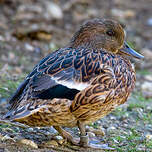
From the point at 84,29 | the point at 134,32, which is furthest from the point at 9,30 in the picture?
the point at 84,29

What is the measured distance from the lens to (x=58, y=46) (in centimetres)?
992

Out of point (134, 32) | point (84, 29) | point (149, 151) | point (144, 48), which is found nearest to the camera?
point (149, 151)

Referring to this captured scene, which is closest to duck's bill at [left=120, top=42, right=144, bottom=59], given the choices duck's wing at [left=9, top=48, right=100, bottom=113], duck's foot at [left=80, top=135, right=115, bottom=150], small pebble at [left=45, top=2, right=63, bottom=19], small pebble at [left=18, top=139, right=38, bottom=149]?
duck's wing at [left=9, top=48, right=100, bottom=113]

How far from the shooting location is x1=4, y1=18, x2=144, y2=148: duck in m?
4.49

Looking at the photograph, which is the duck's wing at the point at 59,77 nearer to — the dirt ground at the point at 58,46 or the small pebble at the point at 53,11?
the dirt ground at the point at 58,46

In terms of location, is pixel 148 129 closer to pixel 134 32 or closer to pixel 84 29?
pixel 84 29

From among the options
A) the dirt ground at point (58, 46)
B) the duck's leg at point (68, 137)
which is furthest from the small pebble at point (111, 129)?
the duck's leg at point (68, 137)

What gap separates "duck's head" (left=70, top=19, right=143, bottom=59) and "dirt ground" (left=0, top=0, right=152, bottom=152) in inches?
14.0

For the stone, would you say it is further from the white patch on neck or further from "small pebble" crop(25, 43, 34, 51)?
"small pebble" crop(25, 43, 34, 51)

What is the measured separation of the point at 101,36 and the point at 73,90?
128 centimetres

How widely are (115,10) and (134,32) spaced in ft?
4.55

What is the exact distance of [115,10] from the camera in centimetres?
1290

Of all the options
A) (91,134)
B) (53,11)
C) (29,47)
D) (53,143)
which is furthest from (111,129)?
(53,11)

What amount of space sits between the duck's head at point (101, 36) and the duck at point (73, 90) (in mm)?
184
